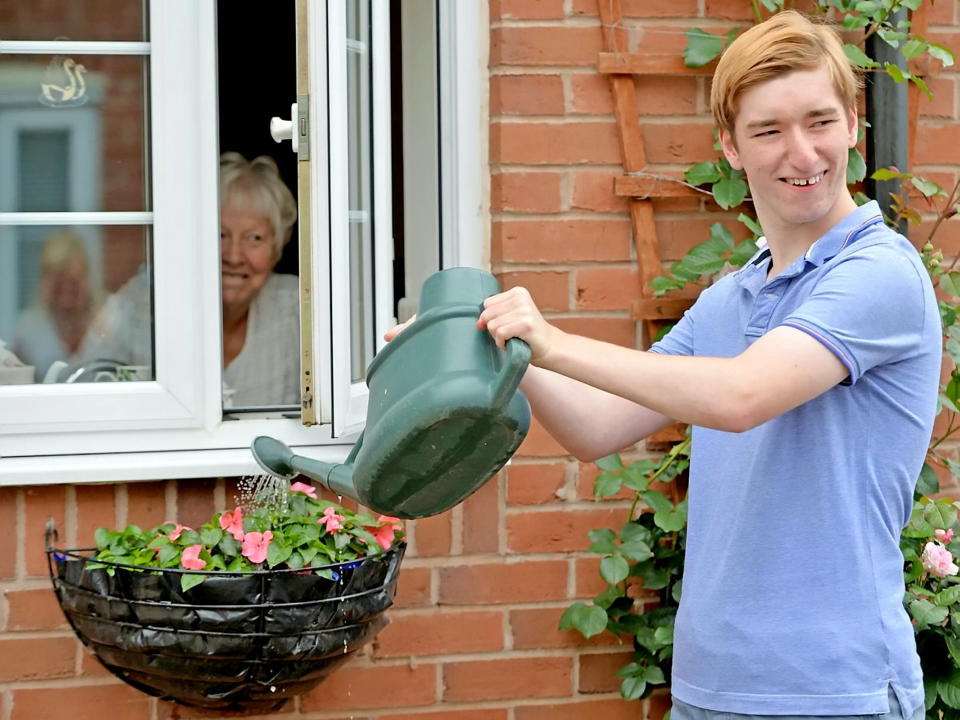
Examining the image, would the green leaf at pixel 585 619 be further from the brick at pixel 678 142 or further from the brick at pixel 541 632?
the brick at pixel 678 142

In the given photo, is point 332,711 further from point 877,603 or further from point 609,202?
point 877,603

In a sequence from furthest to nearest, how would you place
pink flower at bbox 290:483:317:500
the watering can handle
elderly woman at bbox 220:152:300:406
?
elderly woman at bbox 220:152:300:406 → pink flower at bbox 290:483:317:500 → the watering can handle

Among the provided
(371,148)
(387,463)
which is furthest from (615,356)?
(371,148)

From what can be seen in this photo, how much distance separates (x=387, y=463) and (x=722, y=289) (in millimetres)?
520

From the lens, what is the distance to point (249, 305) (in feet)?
9.50

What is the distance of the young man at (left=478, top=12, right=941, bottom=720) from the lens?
122 centimetres

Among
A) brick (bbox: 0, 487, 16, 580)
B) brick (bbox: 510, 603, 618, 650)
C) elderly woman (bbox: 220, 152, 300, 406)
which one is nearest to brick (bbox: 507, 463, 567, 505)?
brick (bbox: 510, 603, 618, 650)

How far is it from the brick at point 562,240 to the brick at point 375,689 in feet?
2.62

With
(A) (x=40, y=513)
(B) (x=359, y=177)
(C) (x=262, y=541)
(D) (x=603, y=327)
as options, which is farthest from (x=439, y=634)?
(B) (x=359, y=177)

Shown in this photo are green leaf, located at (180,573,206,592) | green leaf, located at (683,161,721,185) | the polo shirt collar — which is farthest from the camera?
green leaf, located at (683,161,721,185)

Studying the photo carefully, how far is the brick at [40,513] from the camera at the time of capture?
2.26 m

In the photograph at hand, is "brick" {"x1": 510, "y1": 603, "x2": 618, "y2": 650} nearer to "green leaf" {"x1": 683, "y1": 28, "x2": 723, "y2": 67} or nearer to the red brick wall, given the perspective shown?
the red brick wall

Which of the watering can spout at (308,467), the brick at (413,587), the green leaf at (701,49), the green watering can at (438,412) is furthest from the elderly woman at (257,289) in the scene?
the green watering can at (438,412)

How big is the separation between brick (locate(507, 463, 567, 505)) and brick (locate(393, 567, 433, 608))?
0.69 ft
